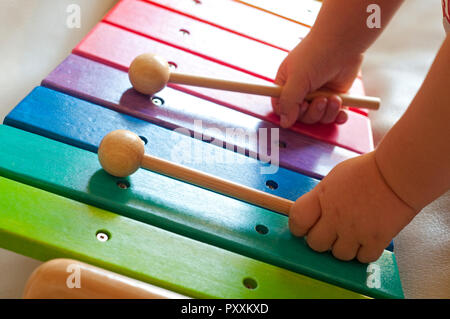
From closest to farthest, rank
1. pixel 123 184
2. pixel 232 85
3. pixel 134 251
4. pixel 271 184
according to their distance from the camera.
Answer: pixel 134 251 → pixel 123 184 → pixel 271 184 → pixel 232 85

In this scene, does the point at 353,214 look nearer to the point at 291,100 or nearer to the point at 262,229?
the point at 262,229

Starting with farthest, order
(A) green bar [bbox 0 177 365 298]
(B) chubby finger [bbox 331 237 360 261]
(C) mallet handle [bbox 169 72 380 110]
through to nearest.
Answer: (C) mallet handle [bbox 169 72 380 110]
(B) chubby finger [bbox 331 237 360 261]
(A) green bar [bbox 0 177 365 298]

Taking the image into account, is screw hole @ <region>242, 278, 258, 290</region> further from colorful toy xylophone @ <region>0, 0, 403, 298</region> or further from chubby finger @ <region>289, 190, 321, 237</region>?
chubby finger @ <region>289, 190, 321, 237</region>

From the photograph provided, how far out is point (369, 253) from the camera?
73 centimetres

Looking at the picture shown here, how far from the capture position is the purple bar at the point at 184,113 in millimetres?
902

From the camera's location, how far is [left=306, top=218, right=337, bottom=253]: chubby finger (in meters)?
0.73

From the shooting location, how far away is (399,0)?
0.98m

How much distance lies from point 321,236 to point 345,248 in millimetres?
40

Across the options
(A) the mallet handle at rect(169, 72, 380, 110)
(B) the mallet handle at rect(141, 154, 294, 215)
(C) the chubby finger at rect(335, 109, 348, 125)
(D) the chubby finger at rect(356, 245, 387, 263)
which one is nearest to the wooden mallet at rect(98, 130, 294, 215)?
(B) the mallet handle at rect(141, 154, 294, 215)

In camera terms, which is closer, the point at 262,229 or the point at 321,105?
the point at 262,229

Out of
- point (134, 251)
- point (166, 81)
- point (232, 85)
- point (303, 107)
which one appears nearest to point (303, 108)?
point (303, 107)

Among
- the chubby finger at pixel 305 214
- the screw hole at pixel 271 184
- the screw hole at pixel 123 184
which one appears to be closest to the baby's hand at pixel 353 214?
the chubby finger at pixel 305 214

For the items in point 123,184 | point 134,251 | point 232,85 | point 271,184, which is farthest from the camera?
point 232,85

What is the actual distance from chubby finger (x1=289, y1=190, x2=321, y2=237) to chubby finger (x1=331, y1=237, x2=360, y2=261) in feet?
0.15
